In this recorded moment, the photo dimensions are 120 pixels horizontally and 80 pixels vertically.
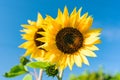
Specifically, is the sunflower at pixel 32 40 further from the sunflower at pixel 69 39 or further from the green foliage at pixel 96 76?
the green foliage at pixel 96 76

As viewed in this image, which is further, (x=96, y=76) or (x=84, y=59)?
(x=96, y=76)

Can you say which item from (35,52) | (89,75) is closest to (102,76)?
(89,75)

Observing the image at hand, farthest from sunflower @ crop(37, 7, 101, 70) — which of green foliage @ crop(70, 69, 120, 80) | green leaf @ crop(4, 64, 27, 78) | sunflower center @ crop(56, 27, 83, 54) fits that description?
green foliage @ crop(70, 69, 120, 80)

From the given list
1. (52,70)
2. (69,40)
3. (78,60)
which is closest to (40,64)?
(52,70)

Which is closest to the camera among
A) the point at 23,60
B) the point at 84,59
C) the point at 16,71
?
the point at 84,59

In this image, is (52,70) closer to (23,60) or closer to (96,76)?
(23,60)

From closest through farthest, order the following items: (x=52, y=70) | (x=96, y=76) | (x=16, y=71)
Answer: (x=52, y=70) < (x=16, y=71) < (x=96, y=76)
